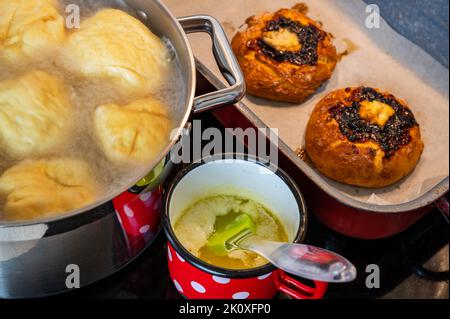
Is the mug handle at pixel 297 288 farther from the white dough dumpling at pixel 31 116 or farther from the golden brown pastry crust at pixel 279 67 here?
the golden brown pastry crust at pixel 279 67

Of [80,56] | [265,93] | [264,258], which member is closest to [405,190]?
[265,93]

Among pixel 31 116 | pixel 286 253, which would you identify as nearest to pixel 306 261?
pixel 286 253

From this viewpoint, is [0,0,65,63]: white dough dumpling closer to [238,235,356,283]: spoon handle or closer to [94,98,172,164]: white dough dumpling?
[94,98,172,164]: white dough dumpling

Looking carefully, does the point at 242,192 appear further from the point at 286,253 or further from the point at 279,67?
the point at 279,67

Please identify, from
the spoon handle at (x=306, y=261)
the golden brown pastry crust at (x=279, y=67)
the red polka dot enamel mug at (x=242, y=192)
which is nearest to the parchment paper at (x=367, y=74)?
the golden brown pastry crust at (x=279, y=67)

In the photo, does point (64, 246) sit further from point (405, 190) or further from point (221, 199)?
point (405, 190)

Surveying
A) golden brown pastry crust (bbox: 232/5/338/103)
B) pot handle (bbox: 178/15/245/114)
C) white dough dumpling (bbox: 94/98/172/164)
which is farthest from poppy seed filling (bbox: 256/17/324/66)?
white dough dumpling (bbox: 94/98/172/164)
